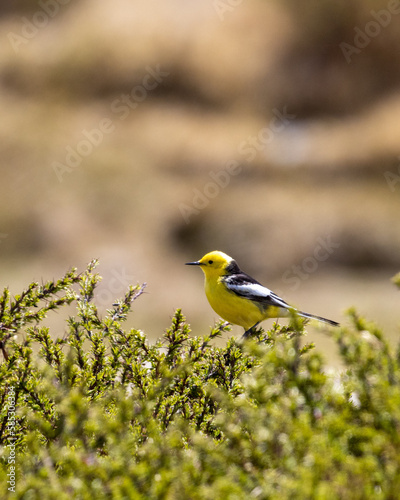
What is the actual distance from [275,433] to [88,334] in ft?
4.78

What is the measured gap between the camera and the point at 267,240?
1788cm

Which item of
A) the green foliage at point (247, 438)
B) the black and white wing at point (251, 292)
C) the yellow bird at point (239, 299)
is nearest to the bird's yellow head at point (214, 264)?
the yellow bird at point (239, 299)

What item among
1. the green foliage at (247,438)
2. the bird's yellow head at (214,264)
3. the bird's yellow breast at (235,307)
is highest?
the bird's yellow head at (214,264)

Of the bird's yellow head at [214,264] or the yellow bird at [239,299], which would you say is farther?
the bird's yellow head at [214,264]

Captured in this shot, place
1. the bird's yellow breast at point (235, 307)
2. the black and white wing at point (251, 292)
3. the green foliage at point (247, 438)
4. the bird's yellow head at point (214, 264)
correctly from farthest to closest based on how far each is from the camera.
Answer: the bird's yellow head at point (214, 264) → the black and white wing at point (251, 292) → the bird's yellow breast at point (235, 307) → the green foliage at point (247, 438)

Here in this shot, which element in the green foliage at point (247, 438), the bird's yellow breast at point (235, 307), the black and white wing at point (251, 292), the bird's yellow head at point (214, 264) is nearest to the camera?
the green foliage at point (247, 438)

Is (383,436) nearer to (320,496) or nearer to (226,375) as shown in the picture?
(320,496)

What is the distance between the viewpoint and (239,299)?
534cm

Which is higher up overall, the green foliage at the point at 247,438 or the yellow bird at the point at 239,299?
the yellow bird at the point at 239,299

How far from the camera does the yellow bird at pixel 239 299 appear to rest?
5.34 m

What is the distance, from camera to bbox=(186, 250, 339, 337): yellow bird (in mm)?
5340

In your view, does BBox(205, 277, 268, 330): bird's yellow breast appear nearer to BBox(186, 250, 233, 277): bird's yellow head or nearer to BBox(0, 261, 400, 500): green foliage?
BBox(186, 250, 233, 277): bird's yellow head

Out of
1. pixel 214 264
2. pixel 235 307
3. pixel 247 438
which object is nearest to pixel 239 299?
pixel 235 307

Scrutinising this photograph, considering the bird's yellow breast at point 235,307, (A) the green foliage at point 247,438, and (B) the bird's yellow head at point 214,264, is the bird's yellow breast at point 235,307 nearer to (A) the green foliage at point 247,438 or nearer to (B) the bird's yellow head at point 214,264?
(B) the bird's yellow head at point 214,264
